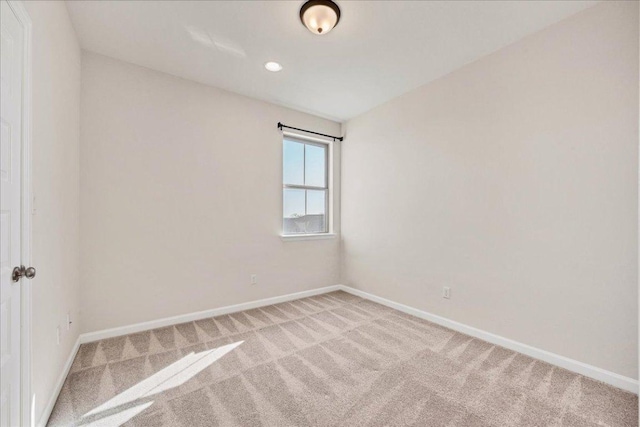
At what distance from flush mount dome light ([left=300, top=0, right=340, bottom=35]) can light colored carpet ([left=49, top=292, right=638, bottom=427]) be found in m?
2.59

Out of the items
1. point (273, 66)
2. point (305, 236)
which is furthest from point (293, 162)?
point (273, 66)

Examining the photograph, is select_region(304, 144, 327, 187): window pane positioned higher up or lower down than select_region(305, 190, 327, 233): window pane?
higher up

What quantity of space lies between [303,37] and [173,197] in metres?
2.04

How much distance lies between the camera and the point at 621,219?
1939mm

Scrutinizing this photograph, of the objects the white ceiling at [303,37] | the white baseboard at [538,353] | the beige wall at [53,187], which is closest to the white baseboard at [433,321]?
the white baseboard at [538,353]

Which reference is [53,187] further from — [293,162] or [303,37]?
[293,162]

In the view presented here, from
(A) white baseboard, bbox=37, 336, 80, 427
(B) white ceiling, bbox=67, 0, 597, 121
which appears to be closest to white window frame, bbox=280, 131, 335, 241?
(B) white ceiling, bbox=67, 0, 597, 121

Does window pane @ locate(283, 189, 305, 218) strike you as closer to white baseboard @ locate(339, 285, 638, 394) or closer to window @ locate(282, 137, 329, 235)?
window @ locate(282, 137, 329, 235)

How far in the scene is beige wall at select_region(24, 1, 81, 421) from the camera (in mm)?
1505

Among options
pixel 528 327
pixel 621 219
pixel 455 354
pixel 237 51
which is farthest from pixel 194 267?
pixel 621 219

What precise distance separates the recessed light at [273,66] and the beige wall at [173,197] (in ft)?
2.41

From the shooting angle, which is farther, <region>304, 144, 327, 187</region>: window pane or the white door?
<region>304, 144, 327, 187</region>: window pane

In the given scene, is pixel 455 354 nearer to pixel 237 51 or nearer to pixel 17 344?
pixel 17 344

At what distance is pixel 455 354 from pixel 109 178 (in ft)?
11.5
